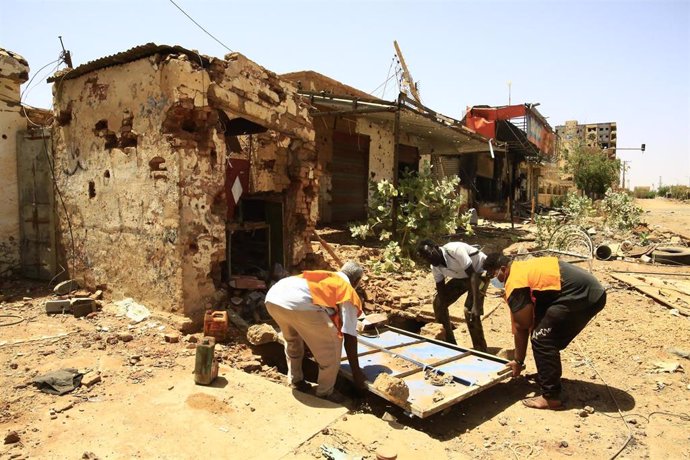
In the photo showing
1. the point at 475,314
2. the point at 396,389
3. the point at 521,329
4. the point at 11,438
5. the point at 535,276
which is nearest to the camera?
the point at 11,438

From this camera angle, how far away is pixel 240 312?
18.3 feet

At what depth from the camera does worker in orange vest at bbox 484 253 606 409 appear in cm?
392

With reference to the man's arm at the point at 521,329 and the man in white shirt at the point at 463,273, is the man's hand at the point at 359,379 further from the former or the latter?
the man in white shirt at the point at 463,273

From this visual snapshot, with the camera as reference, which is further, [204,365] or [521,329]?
[521,329]

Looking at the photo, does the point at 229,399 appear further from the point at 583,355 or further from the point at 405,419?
the point at 583,355

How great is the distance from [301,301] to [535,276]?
210 centimetres

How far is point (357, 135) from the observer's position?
1157cm

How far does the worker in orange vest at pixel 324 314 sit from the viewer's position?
3.72m

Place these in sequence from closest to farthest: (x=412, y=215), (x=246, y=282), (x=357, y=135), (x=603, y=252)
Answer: (x=246, y=282) → (x=412, y=215) → (x=603, y=252) → (x=357, y=135)

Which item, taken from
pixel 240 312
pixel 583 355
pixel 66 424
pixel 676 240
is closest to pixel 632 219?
pixel 676 240

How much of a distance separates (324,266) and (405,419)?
351cm

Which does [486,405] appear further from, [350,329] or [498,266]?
[350,329]

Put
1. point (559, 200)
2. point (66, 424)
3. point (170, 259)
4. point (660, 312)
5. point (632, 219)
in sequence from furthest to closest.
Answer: point (559, 200)
point (632, 219)
point (660, 312)
point (170, 259)
point (66, 424)

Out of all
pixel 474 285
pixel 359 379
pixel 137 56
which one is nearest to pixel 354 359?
pixel 359 379
